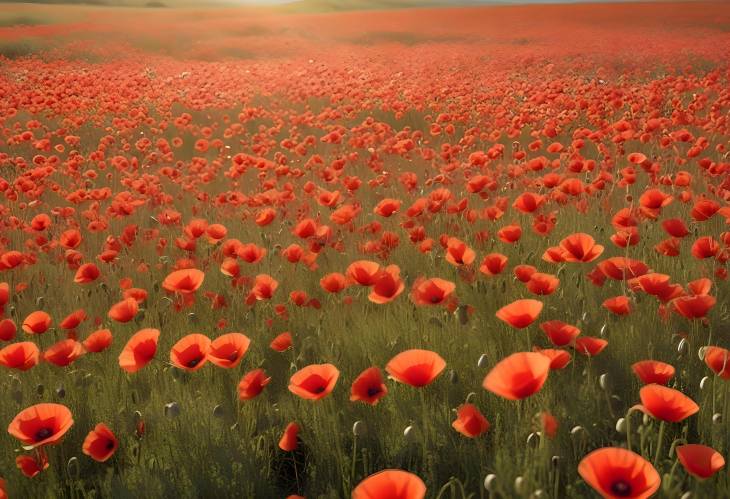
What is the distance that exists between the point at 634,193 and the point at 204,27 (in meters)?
25.0

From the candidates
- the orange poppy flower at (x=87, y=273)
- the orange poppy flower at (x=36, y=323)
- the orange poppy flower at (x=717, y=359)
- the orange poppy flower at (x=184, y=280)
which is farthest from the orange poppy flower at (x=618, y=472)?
the orange poppy flower at (x=87, y=273)

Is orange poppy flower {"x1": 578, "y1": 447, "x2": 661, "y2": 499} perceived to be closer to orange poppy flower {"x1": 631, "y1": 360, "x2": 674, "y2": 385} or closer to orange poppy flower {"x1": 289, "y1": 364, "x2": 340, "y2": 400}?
orange poppy flower {"x1": 631, "y1": 360, "x2": 674, "y2": 385}

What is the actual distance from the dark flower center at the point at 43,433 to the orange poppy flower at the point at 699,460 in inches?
55.0

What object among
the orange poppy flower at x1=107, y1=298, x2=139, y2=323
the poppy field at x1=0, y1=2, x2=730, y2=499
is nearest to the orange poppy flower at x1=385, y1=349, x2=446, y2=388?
the poppy field at x1=0, y1=2, x2=730, y2=499

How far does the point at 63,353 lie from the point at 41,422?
0.46 meters

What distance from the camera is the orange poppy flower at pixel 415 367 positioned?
1.57 m

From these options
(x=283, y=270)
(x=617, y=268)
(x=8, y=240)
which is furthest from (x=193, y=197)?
(x=617, y=268)

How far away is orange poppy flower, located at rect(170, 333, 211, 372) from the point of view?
6.33 feet

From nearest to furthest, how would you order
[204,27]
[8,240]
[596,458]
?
[596,458] → [8,240] → [204,27]

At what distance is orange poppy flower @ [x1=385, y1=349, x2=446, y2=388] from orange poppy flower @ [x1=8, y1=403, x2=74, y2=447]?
2.53 ft

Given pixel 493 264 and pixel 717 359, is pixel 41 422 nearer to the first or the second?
pixel 493 264

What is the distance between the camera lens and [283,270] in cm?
336

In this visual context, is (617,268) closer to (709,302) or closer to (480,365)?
(709,302)

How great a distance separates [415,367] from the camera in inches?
62.6
